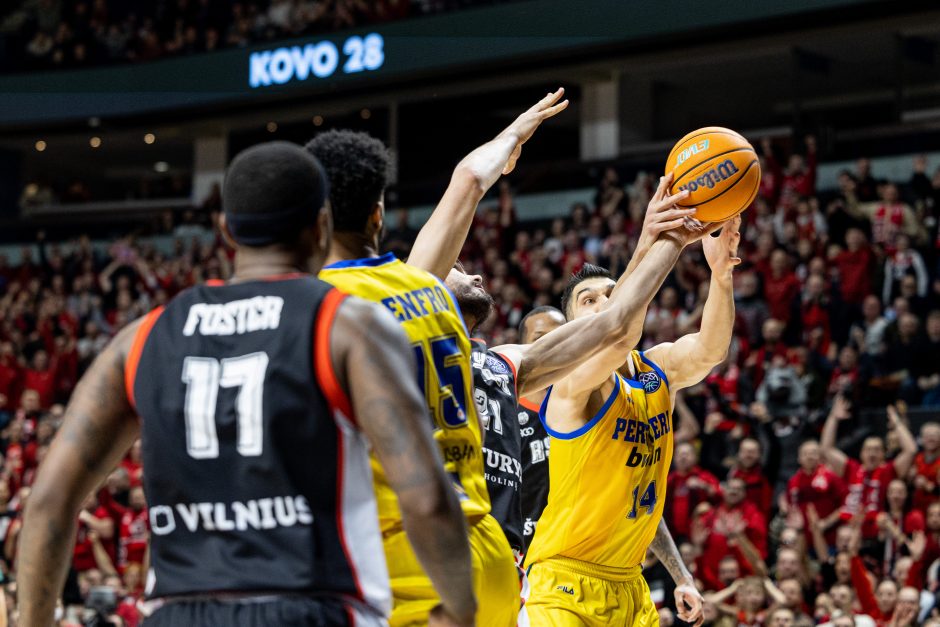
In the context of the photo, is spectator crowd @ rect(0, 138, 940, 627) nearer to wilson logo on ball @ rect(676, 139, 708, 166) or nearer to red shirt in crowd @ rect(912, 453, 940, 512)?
red shirt in crowd @ rect(912, 453, 940, 512)

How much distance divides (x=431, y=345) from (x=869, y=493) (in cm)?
865

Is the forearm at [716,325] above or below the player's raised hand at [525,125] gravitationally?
below

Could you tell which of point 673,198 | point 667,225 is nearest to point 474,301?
point 667,225

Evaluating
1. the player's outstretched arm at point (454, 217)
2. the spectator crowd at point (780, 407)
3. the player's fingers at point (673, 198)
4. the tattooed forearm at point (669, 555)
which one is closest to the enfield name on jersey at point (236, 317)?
the player's outstretched arm at point (454, 217)

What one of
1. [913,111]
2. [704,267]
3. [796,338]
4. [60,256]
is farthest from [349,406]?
[60,256]

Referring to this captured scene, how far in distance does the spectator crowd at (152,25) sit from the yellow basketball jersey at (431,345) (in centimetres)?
1920

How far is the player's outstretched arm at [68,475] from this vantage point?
2789 mm

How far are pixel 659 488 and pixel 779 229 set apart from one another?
10155 millimetres

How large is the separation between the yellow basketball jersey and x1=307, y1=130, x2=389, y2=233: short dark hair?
14 cm

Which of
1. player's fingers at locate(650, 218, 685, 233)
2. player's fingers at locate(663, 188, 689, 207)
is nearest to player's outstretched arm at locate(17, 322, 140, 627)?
player's fingers at locate(650, 218, 685, 233)

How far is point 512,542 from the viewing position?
16.6ft

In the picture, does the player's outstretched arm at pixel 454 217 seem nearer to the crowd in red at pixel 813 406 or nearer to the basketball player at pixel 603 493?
the basketball player at pixel 603 493

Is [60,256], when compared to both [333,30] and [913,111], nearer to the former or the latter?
[333,30]

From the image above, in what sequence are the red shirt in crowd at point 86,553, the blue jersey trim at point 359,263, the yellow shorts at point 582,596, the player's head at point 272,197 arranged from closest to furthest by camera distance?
1. the player's head at point 272,197
2. the blue jersey trim at point 359,263
3. the yellow shorts at point 582,596
4. the red shirt in crowd at point 86,553
